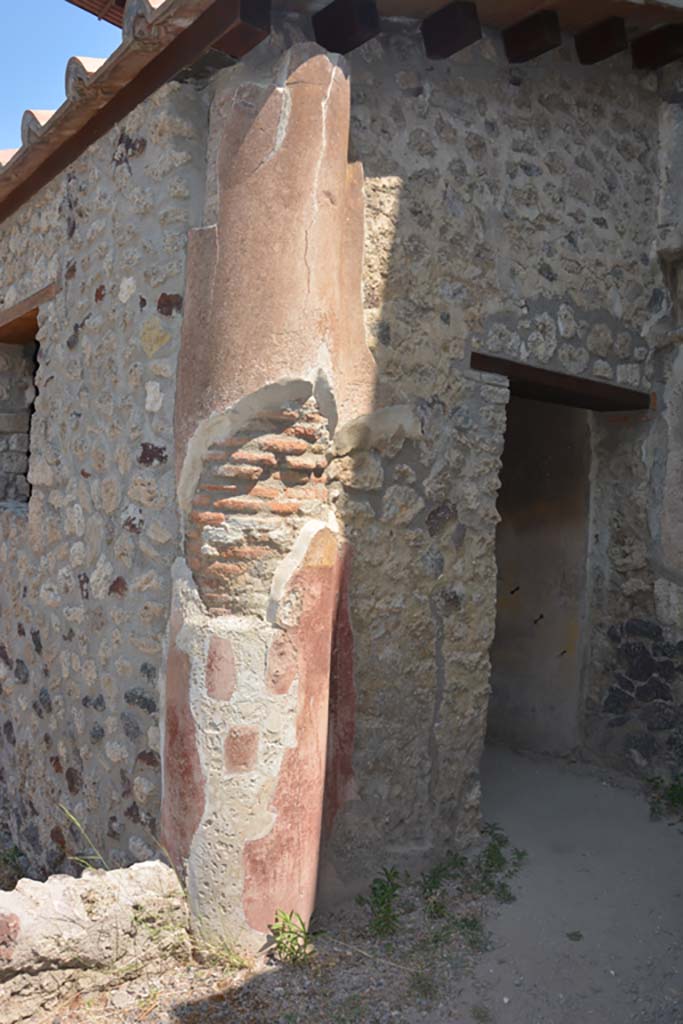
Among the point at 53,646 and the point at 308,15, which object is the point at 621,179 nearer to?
the point at 308,15

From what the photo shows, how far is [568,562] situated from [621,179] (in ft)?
6.03

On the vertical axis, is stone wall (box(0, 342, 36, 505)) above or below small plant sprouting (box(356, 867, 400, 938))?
above

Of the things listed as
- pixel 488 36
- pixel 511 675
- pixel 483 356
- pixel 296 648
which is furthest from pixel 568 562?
pixel 488 36

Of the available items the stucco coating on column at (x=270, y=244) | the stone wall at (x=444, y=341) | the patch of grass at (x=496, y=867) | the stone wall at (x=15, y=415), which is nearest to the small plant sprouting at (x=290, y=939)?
the stone wall at (x=444, y=341)

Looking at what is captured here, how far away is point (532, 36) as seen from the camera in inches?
137

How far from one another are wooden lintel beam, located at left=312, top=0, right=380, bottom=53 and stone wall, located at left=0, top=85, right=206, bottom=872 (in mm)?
492

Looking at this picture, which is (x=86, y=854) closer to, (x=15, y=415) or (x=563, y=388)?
(x=15, y=415)

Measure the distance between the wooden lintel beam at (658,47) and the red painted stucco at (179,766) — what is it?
3214 millimetres

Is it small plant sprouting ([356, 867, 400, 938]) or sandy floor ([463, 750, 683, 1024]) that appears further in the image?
small plant sprouting ([356, 867, 400, 938])

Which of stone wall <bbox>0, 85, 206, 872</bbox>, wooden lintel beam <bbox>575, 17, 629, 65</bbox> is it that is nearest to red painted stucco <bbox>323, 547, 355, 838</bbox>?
stone wall <bbox>0, 85, 206, 872</bbox>

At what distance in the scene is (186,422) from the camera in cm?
300

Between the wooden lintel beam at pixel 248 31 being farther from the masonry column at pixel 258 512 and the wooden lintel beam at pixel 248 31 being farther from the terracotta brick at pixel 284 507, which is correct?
the terracotta brick at pixel 284 507

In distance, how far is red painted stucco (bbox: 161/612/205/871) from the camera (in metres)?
2.87

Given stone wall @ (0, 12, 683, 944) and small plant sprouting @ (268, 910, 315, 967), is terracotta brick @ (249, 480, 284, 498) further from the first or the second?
small plant sprouting @ (268, 910, 315, 967)
